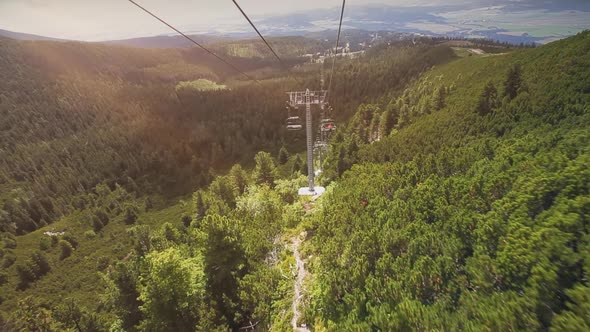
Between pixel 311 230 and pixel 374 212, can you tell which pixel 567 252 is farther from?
pixel 311 230

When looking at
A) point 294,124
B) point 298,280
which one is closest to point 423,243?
point 298,280

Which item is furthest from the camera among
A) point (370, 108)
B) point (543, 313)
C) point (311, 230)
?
point (370, 108)

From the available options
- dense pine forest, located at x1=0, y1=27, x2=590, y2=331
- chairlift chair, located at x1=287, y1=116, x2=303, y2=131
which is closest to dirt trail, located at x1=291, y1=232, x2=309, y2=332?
dense pine forest, located at x1=0, y1=27, x2=590, y2=331

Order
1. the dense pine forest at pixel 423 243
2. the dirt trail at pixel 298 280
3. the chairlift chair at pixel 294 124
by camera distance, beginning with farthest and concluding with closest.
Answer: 1. the chairlift chair at pixel 294 124
2. the dirt trail at pixel 298 280
3. the dense pine forest at pixel 423 243

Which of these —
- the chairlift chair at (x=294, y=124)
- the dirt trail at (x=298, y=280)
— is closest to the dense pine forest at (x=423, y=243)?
the dirt trail at (x=298, y=280)

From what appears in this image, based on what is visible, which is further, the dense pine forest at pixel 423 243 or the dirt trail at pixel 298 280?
the dirt trail at pixel 298 280

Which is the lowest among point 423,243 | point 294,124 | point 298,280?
point 298,280

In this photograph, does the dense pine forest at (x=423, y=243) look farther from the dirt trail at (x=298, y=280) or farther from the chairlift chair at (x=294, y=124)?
the chairlift chair at (x=294, y=124)

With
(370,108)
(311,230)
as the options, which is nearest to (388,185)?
(311,230)

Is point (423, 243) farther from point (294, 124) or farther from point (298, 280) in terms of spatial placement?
point (294, 124)
